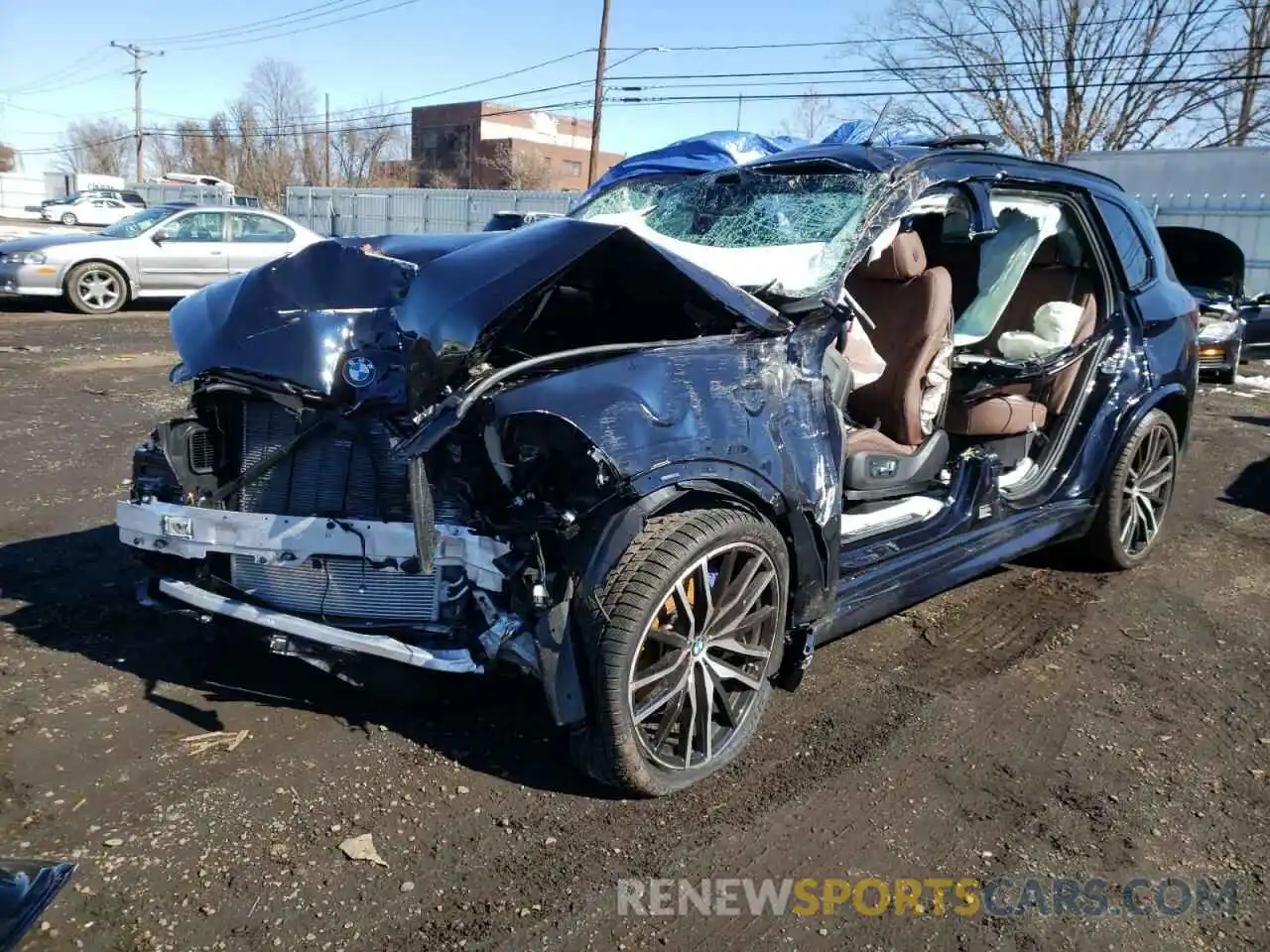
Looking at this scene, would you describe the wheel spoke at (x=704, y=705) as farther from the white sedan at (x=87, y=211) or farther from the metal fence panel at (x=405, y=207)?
the white sedan at (x=87, y=211)

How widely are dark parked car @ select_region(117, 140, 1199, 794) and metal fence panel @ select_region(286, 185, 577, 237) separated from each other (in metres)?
24.3

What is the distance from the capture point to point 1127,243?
495 centimetres

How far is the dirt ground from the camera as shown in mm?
2551

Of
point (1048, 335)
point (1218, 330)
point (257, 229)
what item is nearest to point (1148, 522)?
point (1048, 335)

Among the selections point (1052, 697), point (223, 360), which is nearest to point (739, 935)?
point (1052, 697)

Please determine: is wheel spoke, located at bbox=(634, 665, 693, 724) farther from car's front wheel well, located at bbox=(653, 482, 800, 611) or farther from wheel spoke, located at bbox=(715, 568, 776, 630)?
car's front wheel well, located at bbox=(653, 482, 800, 611)

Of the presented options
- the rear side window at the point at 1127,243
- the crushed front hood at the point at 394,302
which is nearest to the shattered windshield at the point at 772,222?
the crushed front hood at the point at 394,302

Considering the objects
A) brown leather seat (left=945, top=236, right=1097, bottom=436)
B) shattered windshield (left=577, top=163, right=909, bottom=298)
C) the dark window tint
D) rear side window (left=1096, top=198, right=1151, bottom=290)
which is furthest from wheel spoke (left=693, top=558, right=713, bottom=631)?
the dark window tint

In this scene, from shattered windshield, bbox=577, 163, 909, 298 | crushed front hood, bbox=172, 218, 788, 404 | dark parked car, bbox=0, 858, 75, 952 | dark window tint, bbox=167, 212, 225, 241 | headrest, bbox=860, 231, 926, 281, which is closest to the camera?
dark parked car, bbox=0, 858, 75, 952

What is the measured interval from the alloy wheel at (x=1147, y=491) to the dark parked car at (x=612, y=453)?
0.95 m

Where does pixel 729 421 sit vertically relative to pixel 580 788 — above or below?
above

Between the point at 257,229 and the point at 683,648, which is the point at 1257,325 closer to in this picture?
the point at 683,648

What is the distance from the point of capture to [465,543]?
2920 millimetres

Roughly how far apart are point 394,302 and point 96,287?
12.9 meters
